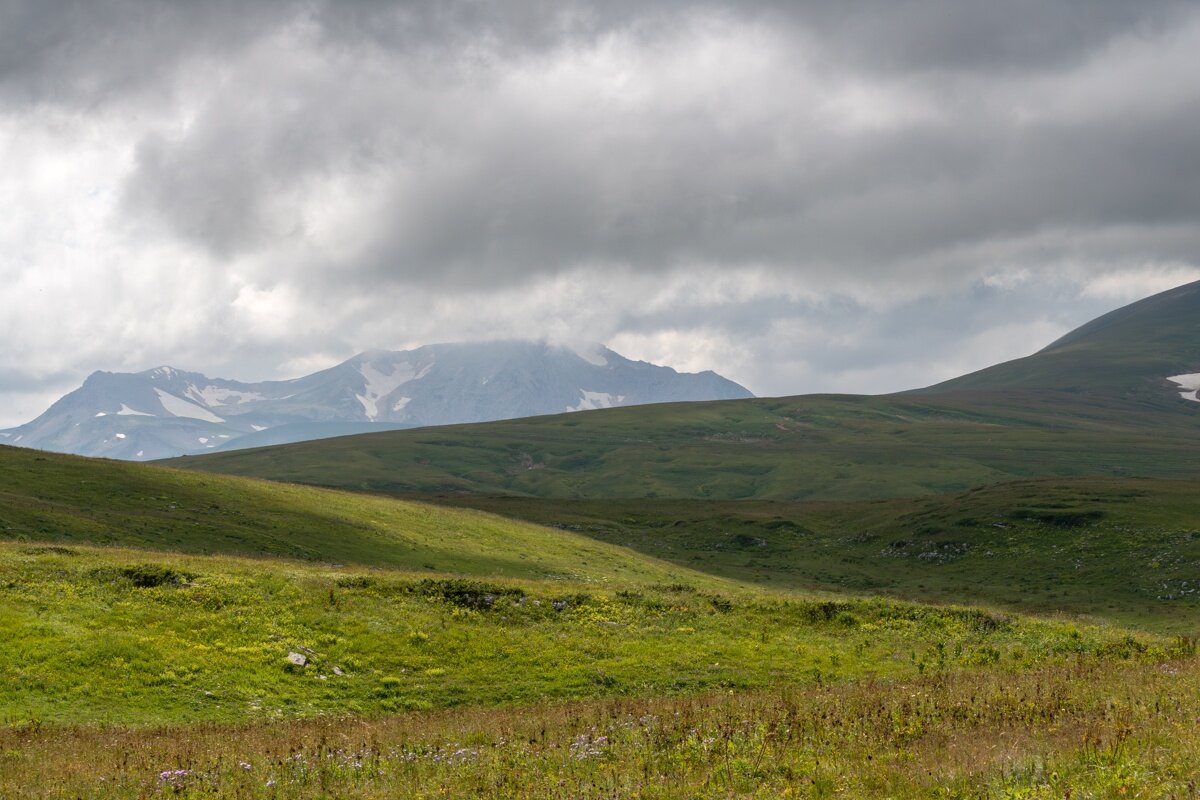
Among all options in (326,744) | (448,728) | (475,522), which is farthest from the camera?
(475,522)

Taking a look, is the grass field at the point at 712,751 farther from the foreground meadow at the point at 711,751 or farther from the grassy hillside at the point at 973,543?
the grassy hillside at the point at 973,543

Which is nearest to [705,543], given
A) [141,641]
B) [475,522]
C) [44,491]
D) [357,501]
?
[475,522]

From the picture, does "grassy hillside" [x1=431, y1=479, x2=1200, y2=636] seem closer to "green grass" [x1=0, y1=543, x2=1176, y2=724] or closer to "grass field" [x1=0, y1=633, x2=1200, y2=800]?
"green grass" [x1=0, y1=543, x2=1176, y2=724]

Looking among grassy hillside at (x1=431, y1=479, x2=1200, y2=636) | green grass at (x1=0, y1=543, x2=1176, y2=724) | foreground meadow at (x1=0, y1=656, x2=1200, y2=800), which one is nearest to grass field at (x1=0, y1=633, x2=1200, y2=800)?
foreground meadow at (x1=0, y1=656, x2=1200, y2=800)

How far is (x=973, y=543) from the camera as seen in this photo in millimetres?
87500

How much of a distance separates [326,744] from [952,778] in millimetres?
11554

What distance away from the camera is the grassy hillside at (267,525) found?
187 feet

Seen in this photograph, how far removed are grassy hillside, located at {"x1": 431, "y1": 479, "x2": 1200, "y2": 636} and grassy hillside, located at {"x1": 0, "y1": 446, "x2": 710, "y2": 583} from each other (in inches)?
684

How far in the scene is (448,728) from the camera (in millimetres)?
19516

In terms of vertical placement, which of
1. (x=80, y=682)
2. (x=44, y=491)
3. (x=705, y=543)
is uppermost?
(x=44, y=491)

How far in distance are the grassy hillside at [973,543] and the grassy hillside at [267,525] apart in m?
17.4

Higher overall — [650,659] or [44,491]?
[44,491]

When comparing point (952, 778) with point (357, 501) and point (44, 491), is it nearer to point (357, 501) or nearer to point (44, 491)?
point (44, 491)

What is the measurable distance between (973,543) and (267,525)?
210 ft
